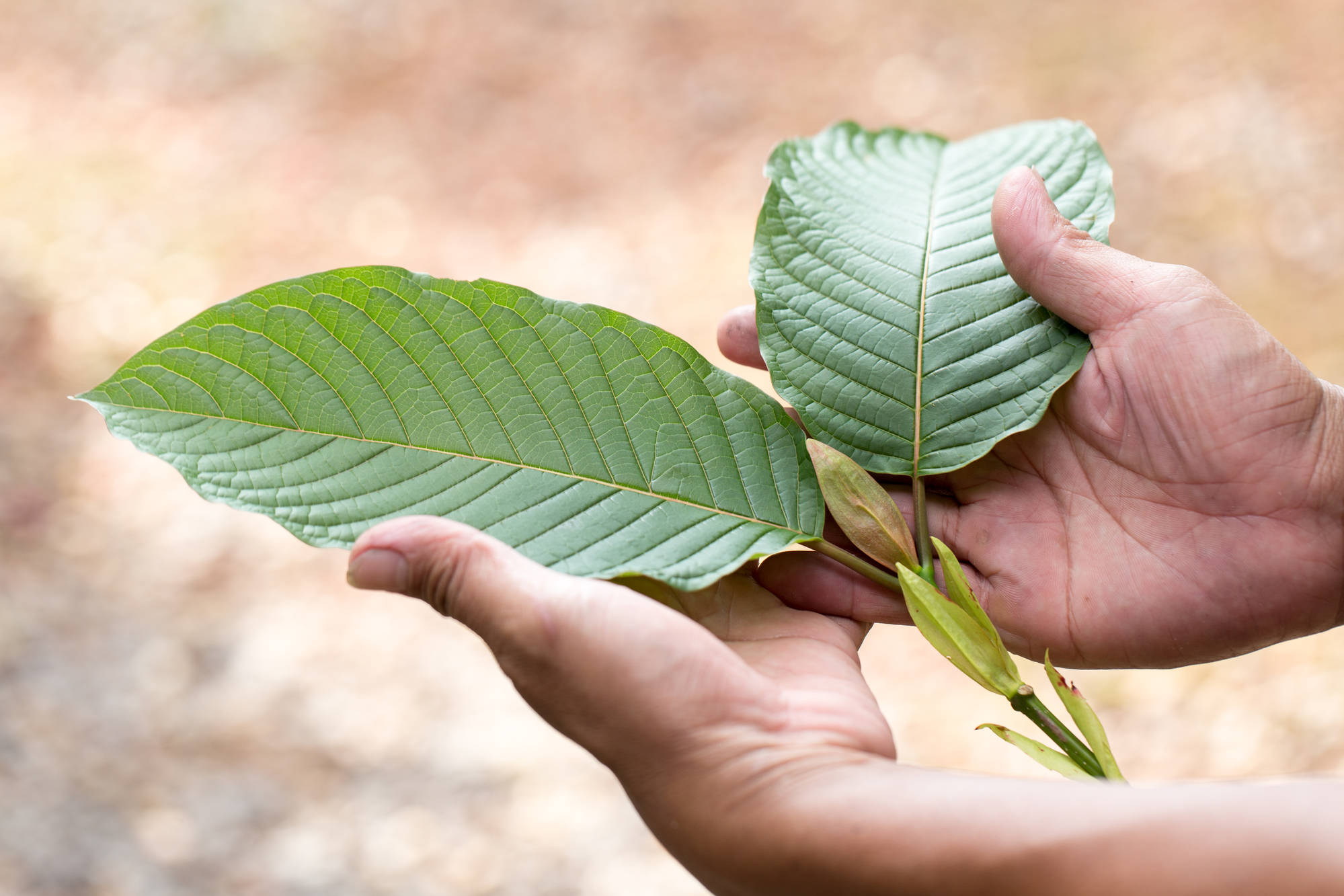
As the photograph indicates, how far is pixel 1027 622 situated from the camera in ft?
4.62

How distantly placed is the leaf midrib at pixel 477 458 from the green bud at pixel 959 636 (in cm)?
15

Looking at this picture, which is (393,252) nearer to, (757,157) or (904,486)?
(757,157)

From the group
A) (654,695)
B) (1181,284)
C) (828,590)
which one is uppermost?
(1181,284)

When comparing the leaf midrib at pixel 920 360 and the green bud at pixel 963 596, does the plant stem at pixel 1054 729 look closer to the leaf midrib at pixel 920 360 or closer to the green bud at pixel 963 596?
the green bud at pixel 963 596

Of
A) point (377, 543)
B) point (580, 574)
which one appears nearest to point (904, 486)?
point (580, 574)

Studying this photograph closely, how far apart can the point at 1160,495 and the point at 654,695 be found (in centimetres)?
82

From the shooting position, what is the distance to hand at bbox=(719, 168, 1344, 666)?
1.32 metres

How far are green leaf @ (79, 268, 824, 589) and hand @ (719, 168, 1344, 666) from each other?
24 centimetres

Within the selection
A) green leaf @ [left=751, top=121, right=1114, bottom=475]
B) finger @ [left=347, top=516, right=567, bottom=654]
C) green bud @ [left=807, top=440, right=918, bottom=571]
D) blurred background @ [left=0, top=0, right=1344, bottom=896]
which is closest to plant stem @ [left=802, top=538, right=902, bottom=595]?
green bud @ [left=807, top=440, right=918, bottom=571]

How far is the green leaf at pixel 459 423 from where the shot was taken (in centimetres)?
115

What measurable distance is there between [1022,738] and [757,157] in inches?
146

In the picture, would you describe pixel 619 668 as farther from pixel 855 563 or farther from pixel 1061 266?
pixel 1061 266

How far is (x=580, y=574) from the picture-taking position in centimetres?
115

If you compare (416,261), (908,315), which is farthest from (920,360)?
(416,261)
